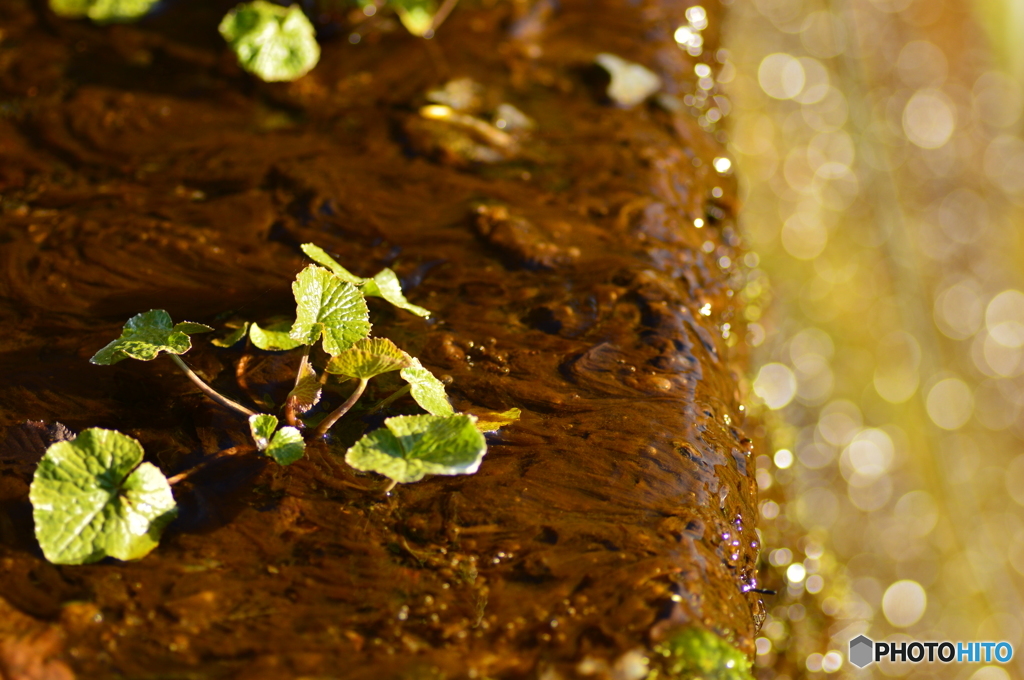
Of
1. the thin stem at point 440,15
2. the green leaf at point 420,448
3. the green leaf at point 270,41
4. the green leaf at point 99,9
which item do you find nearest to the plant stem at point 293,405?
the green leaf at point 420,448

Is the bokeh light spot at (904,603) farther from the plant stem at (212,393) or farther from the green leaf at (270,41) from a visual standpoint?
the green leaf at (270,41)

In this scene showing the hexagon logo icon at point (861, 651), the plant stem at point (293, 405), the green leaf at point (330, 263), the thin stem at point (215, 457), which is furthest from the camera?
the hexagon logo icon at point (861, 651)

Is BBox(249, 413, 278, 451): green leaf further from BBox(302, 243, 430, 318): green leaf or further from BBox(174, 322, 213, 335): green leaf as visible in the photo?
BBox(302, 243, 430, 318): green leaf

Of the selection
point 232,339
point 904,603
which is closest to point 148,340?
point 232,339

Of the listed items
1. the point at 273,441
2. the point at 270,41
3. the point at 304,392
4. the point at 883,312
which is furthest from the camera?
the point at 883,312

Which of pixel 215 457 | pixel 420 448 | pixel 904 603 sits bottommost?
pixel 904 603

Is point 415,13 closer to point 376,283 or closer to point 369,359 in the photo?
point 376,283

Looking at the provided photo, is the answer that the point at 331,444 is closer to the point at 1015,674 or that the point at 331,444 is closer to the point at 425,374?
the point at 425,374
